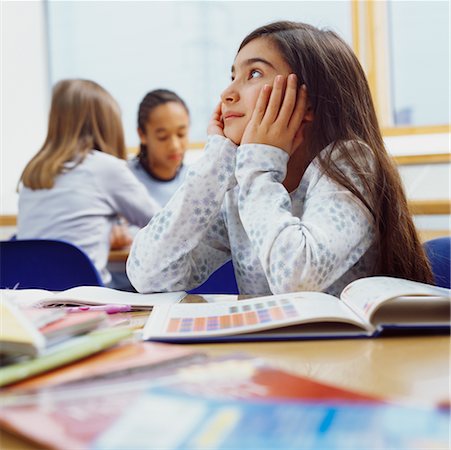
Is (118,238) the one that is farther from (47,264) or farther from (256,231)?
(256,231)

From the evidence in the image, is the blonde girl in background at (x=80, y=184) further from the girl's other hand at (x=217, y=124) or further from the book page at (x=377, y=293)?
the book page at (x=377, y=293)

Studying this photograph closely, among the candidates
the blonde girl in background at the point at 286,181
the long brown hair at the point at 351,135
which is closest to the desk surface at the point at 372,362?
the blonde girl in background at the point at 286,181

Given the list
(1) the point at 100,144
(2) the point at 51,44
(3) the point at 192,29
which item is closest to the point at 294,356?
(1) the point at 100,144

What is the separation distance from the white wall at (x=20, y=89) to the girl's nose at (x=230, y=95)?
8.93 feet

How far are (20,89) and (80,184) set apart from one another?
195cm

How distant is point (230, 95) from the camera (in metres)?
1.34

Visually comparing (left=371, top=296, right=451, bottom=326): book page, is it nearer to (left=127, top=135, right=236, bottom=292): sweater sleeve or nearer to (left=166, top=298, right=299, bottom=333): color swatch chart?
(left=166, top=298, right=299, bottom=333): color swatch chart

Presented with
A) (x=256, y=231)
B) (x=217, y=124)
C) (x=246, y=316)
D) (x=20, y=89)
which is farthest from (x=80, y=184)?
(x=20, y=89)

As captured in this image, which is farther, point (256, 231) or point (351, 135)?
point (351, 135)

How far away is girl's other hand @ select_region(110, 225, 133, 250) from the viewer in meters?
2.50

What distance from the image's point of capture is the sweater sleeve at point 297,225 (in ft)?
3.43

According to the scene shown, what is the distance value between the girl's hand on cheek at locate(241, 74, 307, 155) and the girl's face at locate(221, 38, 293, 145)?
32mm

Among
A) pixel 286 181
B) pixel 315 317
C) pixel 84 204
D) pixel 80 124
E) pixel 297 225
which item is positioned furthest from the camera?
pixel 80 124

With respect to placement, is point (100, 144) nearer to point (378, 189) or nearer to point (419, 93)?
point (378, 189)
